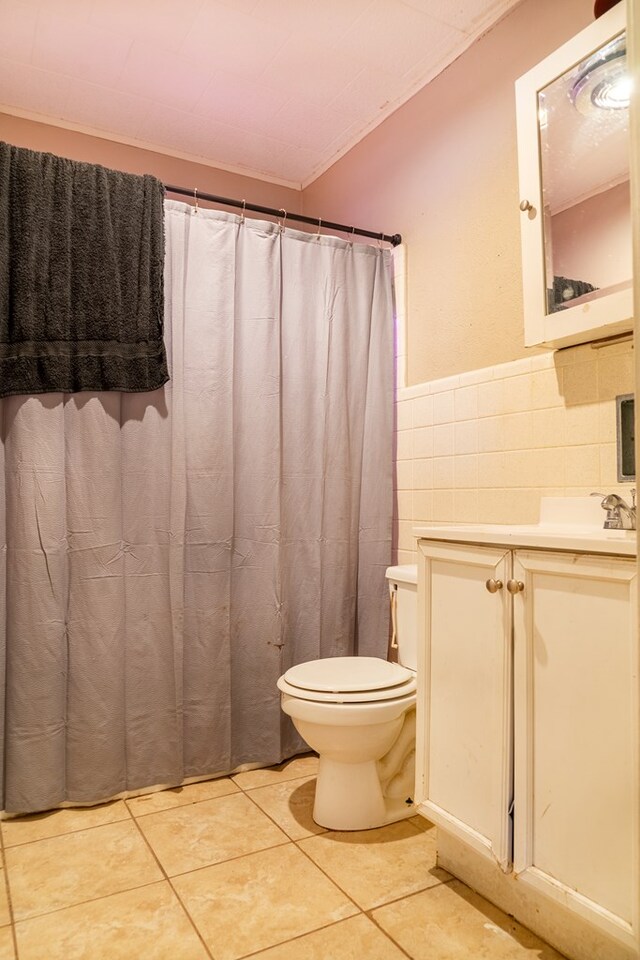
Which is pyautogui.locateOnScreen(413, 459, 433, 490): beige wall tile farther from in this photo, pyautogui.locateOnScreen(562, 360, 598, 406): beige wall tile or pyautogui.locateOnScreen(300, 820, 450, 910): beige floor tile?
pyautogui.locateOnScreen(300, 820, 450, 910): beige floor tile

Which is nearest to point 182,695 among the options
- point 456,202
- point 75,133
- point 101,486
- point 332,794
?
Result: point 332,794

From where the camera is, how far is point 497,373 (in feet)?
6.55

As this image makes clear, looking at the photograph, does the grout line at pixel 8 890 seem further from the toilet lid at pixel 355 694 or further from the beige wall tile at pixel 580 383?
the beige wall tile at pixel 580 383

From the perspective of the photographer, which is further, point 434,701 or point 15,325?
point 15,325

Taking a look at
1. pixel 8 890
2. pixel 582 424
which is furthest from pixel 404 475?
pixel 8 890

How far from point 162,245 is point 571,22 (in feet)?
4.36

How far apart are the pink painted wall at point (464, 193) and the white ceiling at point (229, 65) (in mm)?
97

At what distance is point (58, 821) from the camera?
1.89 m

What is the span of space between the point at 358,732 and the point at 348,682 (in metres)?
0.14

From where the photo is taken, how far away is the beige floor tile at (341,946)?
4.33ft

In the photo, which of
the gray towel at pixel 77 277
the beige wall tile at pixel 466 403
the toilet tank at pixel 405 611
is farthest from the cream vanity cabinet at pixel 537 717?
the gray towel at pixel 77 277

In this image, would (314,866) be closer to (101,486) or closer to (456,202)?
(101,486)

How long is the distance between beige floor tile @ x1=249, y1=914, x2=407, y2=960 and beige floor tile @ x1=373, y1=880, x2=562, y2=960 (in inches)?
1.3

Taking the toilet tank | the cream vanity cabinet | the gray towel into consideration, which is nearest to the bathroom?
the toilet tank
